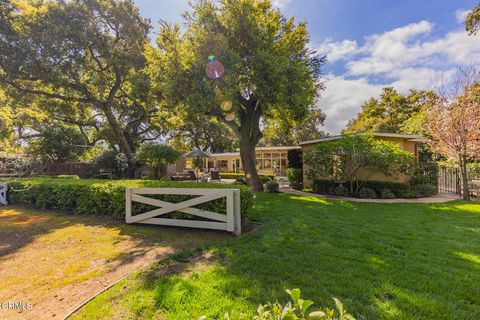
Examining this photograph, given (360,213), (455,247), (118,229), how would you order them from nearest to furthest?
(455,247), (118,229), (360,213)

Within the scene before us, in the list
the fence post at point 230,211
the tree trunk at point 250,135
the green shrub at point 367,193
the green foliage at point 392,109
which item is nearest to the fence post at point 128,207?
the fence post at point 230,211

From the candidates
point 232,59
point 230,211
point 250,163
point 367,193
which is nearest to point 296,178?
point 250,163

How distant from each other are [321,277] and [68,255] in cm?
408

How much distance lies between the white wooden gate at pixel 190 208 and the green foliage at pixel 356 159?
27.1 feet

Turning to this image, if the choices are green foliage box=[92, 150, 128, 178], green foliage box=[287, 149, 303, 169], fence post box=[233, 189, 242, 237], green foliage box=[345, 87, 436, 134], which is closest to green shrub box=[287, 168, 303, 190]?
green foliage box=[287, 149, 303, 169]

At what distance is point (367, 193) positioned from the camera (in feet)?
36.4

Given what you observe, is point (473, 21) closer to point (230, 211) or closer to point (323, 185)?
point (323, 185)

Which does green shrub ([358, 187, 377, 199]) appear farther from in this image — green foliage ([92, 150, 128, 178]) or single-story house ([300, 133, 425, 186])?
green foliage ([92, 150, 128, 178])

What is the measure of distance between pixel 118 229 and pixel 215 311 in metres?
4.03

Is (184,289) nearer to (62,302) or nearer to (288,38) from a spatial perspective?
(62,302)

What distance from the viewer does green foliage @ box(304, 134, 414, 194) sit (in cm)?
1056

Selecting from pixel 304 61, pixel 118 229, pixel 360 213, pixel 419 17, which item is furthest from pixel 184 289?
pixel 419 17

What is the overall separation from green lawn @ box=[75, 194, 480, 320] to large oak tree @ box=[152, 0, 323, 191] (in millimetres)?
6567

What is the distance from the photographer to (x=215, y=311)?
89.1 inches
